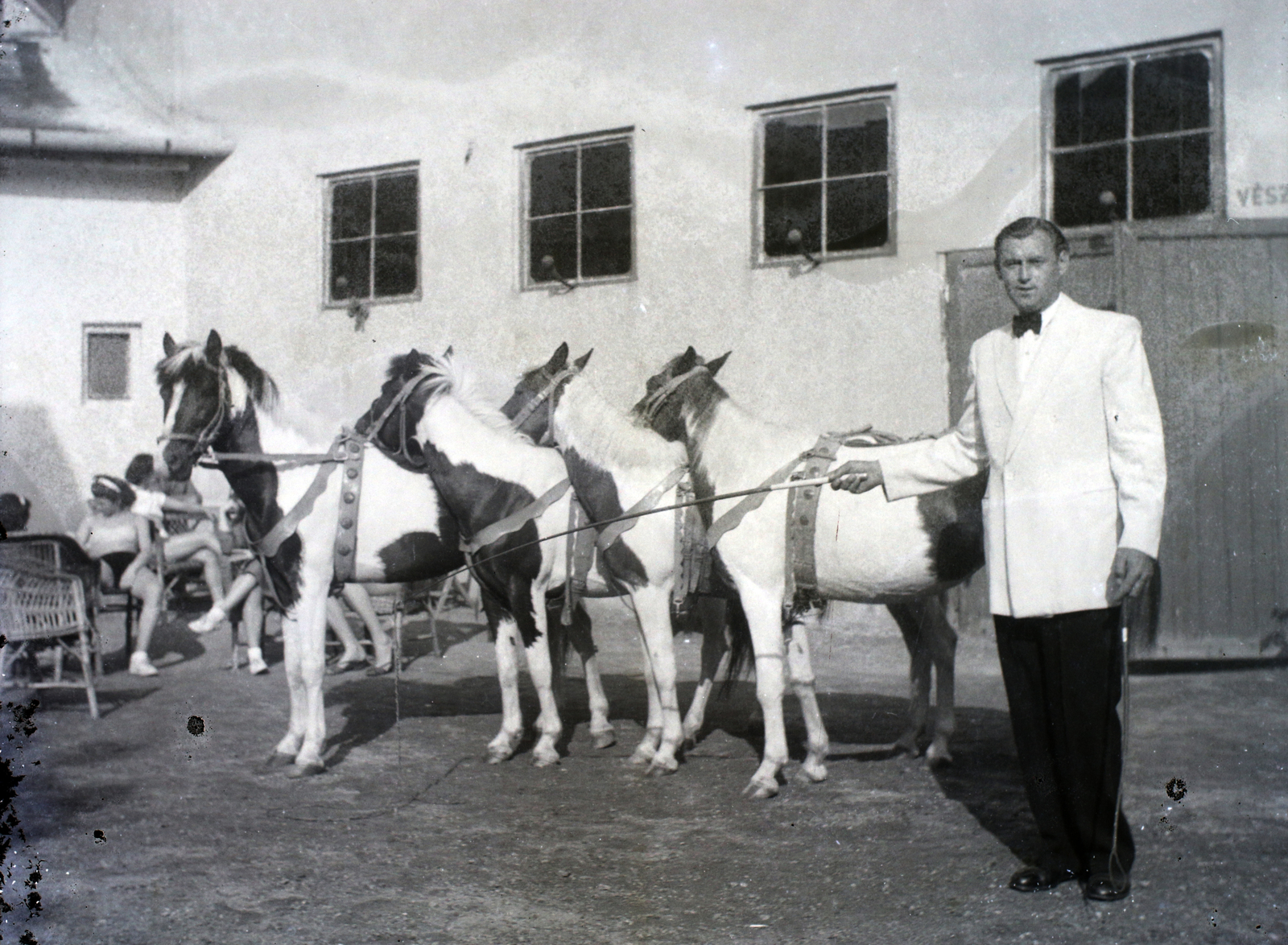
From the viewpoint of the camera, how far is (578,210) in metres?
4.96

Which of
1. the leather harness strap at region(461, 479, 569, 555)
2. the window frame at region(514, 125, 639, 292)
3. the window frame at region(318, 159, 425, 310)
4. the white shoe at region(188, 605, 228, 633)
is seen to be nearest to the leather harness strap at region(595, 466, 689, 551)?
the leather harness strap at region(461, 479, 569, 555)

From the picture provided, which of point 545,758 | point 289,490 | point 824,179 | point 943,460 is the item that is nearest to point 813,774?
point 545,758

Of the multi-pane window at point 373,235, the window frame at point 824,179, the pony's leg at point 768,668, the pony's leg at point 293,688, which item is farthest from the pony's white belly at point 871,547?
the multi-pane window at point 373,235

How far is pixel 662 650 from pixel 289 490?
1775 millimetres

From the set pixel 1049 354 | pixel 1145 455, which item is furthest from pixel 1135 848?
pixel 1049 354

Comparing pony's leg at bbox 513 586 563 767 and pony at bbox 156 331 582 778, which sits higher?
pony at bbox 156 331 582 778

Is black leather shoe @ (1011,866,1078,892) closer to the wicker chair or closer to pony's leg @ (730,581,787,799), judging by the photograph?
pony's leg @ (730,581,787,799)

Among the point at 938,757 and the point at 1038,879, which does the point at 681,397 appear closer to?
the point at 938,757

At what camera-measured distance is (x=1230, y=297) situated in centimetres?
520

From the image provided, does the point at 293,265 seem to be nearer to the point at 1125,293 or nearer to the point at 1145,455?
the point at 1145,455

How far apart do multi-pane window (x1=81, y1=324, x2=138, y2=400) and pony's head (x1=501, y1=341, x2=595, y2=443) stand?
2.00 meters

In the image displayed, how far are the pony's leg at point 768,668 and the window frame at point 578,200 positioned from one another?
204cm

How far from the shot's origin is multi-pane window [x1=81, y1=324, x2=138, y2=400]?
4656 millimetres

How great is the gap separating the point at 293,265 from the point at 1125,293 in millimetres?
4610
